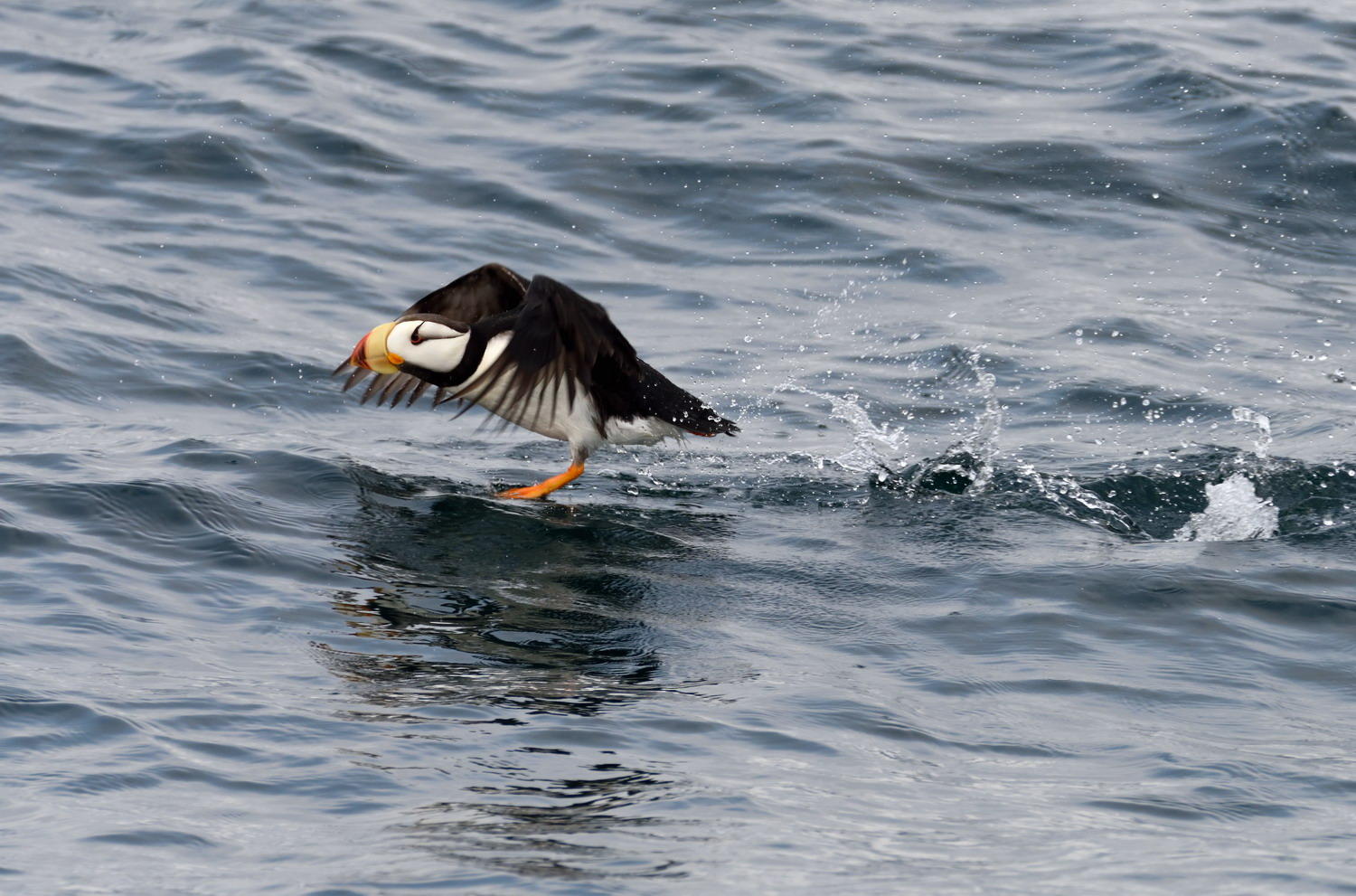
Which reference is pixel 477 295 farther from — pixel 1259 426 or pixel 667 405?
pixel 1259 426

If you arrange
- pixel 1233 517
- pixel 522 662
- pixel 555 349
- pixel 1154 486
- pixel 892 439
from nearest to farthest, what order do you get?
pixel 522 662 < pixel 1233 517 < pixel 555 349 < pixel 1154 486 < pixel 892 439

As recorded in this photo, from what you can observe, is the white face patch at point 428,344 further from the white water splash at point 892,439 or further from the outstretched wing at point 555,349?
the white water splash at point 892,439

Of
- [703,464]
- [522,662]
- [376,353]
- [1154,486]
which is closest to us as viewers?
[522,662]

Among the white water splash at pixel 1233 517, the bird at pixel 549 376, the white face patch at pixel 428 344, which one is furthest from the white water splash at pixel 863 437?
the white face patch at pixel 428 344

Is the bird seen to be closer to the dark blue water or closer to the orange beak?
the orange beak

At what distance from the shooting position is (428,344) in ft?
23.6

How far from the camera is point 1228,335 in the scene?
9586 millimetres

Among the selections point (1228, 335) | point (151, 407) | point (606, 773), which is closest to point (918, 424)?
point (1228, 335)

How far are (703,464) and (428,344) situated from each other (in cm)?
136

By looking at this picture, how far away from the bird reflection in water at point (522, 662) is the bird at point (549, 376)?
38 cm

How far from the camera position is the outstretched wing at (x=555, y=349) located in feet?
22.3

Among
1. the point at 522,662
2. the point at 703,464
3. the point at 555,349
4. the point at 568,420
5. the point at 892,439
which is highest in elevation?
the point at 555,349

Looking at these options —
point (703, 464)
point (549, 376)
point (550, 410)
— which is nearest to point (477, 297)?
point (550, 410)

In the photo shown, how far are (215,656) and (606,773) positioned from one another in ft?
4.64
